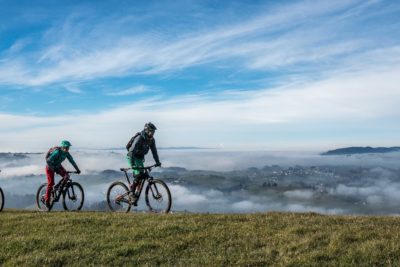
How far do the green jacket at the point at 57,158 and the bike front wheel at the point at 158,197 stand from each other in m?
4.66

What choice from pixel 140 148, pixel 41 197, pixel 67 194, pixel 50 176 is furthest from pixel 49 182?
pixel 140 148

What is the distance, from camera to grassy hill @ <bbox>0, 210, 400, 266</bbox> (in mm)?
12312

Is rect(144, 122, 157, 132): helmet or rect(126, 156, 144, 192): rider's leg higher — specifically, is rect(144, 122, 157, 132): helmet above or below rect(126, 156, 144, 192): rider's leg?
above

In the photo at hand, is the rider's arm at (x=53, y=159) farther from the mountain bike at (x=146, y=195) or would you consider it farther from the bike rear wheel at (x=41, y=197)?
the mountain bike at (x=146, y=195)

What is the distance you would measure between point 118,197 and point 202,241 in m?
8.95

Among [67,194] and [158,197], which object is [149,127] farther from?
[67,194]

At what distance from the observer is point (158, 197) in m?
20.7

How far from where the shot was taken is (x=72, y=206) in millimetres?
24719

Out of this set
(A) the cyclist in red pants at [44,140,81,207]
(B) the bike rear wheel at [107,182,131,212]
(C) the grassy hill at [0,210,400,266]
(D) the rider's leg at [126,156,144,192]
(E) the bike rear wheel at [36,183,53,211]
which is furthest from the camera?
(E) the bike rear wheel at [36,183,53,211]

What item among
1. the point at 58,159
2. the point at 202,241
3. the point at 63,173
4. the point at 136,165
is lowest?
the point at 202,241

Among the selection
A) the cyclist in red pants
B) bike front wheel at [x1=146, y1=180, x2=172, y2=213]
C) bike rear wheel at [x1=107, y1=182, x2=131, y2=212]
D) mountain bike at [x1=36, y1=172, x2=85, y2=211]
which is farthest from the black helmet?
mountain bike at [x1=36, y1=172, x2=85, y2=211]

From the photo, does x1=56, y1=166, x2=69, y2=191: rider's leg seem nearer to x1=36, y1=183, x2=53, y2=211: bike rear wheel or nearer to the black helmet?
x1=36, y1=183, x2=53, y2=211: bike rear wheel

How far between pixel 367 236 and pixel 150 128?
10.3 meters

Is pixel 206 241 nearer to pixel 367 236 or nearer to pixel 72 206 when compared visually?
pixel 367 236
